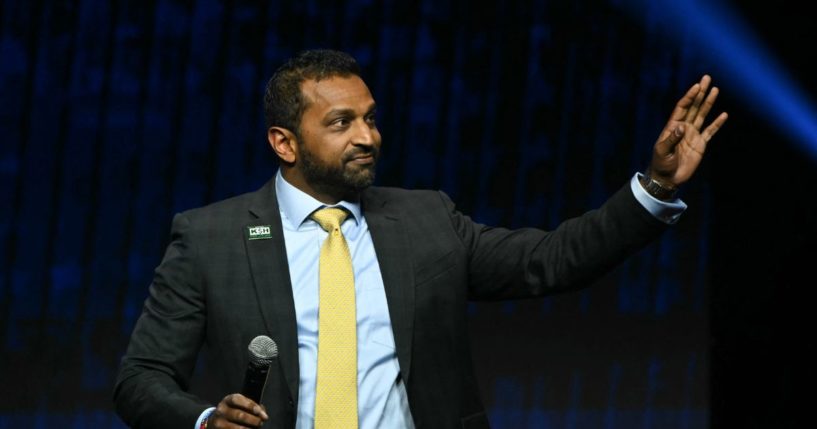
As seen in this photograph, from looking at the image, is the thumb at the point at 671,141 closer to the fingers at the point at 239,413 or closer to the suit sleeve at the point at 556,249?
the suit sleeve at the point at 556,249

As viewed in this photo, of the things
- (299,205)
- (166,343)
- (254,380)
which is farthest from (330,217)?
(254,380)

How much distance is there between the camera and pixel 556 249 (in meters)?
2.24

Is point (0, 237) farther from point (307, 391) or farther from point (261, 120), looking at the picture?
point (307, 391)

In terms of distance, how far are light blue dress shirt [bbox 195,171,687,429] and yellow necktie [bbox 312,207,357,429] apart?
19 mm

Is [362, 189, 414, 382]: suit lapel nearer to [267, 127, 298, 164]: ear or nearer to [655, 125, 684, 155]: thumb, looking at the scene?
[267, 127, 298, 164]: ear

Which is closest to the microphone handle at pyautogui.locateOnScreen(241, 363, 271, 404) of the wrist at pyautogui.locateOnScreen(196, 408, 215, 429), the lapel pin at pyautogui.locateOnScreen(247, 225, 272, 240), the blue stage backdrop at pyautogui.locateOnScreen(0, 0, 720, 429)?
the wrist at pyautogui.locateOnScreen(196, 408, 215, 429)

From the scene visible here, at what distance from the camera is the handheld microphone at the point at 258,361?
69.4 inches

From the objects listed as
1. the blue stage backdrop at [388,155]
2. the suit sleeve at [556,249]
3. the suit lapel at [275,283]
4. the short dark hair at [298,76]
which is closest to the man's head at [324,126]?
the short dark hair at [298,76]

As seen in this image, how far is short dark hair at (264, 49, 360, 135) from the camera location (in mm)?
2385

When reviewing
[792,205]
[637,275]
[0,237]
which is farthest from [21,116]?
[792,205]

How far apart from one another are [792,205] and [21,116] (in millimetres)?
2335

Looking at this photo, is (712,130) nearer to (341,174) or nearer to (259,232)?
(341,174)

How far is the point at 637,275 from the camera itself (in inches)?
152

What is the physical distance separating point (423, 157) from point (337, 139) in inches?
60.0
